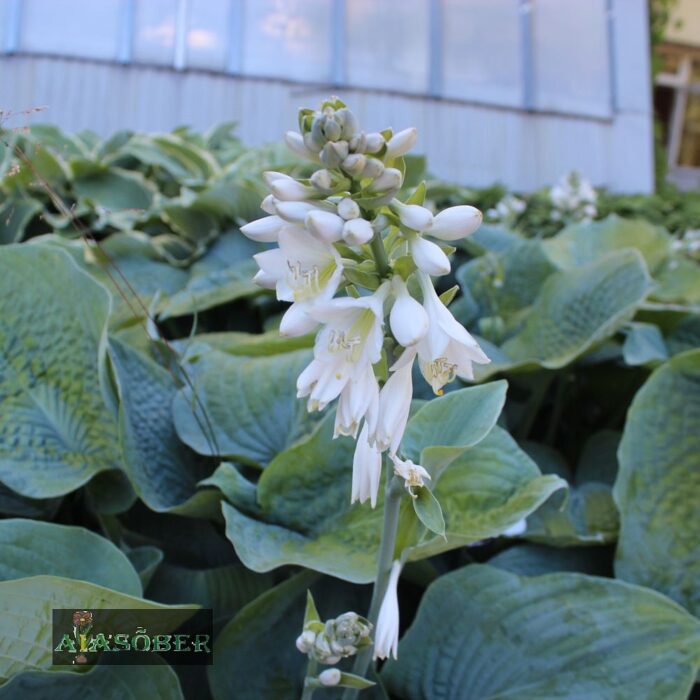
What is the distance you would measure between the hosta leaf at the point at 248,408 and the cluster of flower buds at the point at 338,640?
1.32 ft

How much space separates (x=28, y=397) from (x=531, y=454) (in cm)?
78

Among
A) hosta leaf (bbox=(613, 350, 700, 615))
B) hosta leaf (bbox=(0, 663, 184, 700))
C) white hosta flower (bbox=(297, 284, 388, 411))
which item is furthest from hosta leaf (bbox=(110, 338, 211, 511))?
hosta leaf (bbox=(613, 350, 700, 615))

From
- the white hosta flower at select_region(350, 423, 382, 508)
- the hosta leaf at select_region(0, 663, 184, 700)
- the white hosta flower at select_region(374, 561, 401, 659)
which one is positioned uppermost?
the white hosta flower at select_region(350, 423, 382, 508)

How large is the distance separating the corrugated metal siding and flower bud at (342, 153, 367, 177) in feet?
16.4

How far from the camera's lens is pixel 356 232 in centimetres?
53

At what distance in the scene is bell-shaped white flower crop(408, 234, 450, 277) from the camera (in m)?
0.55

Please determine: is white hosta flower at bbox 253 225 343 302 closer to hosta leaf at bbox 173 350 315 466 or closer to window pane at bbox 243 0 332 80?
hosta leaf at bbox 173 350 315 466

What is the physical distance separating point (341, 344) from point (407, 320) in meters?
0.05

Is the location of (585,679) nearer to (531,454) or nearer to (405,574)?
(405,574)

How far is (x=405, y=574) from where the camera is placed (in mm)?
971

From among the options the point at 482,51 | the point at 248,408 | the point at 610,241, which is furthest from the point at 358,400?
the point at 482,51

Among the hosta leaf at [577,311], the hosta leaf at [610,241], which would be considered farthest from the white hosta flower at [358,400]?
the hosta leaf at [610,241]

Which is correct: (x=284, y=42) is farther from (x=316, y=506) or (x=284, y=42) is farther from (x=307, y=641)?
(x=307, y=641)

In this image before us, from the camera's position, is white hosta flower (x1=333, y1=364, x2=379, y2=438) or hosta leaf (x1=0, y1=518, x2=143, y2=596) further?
hosta leaf (x1=0, y1=518, x2=143, y2=596)
